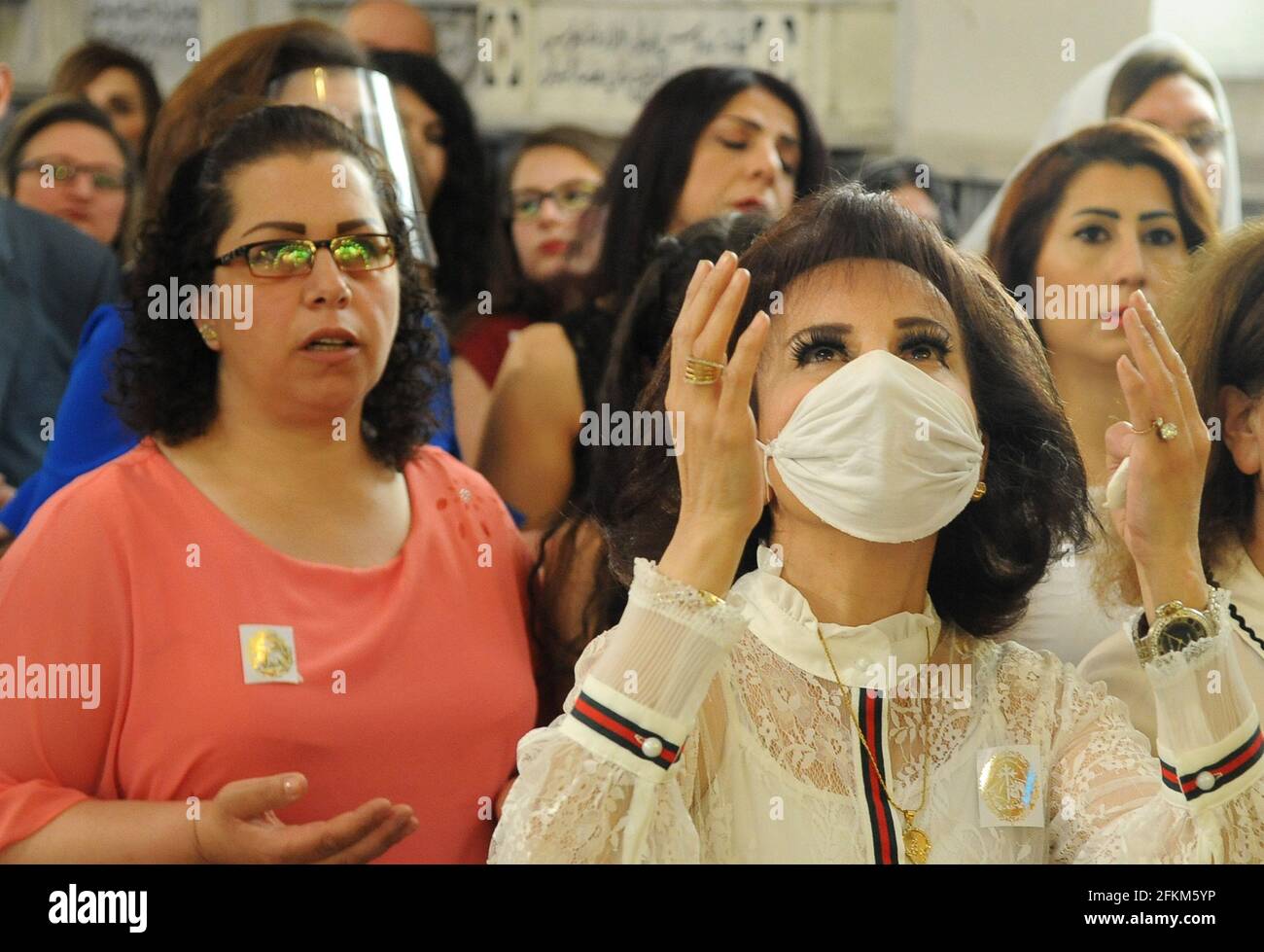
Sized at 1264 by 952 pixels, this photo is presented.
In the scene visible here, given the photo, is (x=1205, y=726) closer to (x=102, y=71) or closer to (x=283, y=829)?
(x=283, y=829)

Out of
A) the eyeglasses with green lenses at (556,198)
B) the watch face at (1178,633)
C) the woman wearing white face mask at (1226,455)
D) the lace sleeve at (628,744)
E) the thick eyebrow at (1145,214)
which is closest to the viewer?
the lace sleeve at (628,744)

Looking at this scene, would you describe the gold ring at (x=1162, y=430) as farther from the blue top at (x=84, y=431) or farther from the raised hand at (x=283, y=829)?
the blue top at (x=84, y=431)

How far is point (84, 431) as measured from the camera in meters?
2.15

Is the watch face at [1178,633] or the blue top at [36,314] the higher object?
the blue top at [36,314]

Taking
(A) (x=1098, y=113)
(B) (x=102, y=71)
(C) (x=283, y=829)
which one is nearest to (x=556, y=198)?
(B) (x=102, y=71)

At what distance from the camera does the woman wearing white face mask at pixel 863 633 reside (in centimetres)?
148

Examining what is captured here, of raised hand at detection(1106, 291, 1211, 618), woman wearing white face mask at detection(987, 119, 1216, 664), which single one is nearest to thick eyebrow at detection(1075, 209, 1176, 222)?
woman wearing white face mask at detection(987, 119, 1216, 664)

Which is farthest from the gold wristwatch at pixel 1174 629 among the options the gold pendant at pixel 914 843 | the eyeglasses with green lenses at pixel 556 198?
the eyeglasses with green lenses at pixel 556 198

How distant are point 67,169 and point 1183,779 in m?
2.00

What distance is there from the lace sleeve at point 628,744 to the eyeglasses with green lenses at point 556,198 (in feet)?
5.52

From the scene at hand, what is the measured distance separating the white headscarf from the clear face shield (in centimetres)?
84

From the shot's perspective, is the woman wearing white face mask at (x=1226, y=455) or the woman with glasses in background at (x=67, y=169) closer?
the woman wearing white face mask at (x=1226, y=455)

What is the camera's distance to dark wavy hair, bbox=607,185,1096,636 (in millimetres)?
1705

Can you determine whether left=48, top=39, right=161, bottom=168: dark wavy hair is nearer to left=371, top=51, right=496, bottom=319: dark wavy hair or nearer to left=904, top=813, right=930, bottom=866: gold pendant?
left=371, top=51, right=496, bottom=319: dark wavy hair
